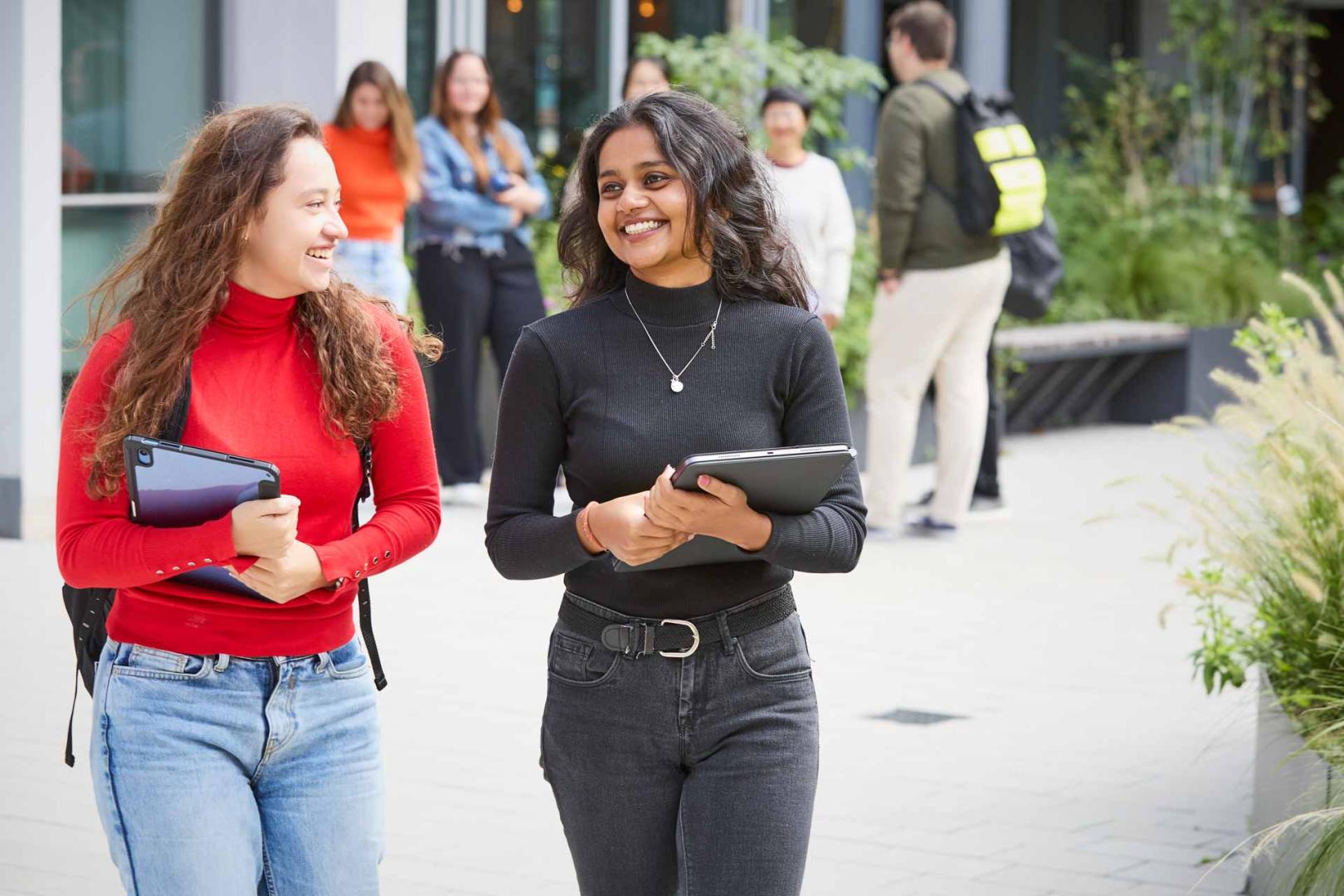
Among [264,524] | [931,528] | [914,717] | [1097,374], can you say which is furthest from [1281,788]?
[1097,374]

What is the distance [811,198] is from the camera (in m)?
9.72

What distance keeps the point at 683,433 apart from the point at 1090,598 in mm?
5706

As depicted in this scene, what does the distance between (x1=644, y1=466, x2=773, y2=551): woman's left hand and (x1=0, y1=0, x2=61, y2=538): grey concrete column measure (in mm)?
6615

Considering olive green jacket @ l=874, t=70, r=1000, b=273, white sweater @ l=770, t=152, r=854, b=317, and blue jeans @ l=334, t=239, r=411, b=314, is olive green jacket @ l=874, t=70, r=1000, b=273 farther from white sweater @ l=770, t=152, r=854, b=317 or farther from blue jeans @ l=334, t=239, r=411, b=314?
blue jeans @ l=334, t=239, r=411, b=314

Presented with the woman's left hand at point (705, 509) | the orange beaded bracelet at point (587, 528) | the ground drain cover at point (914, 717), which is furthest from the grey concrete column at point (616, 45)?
the woman's left hand at point (705, 509)

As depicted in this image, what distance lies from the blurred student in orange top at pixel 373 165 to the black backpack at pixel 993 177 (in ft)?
8.73

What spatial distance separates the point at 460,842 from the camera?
5066 mm

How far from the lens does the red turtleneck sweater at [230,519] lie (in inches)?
114

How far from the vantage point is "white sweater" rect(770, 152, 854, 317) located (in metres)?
9.70

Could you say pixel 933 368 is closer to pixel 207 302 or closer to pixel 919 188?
pixel 919 188

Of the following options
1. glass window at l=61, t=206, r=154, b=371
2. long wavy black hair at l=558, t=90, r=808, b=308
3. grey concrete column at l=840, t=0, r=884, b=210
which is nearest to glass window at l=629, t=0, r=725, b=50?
grey concrete column at l=840, t=0, r=884, b=210

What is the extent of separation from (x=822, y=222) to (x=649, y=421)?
6857mm

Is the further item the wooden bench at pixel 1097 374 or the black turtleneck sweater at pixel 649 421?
the wooden bench at pixel 1097 374

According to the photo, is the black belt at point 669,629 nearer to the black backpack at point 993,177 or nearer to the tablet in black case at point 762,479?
the tablet in black case at point 762,479
